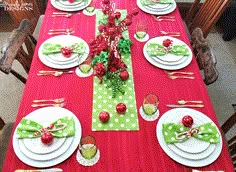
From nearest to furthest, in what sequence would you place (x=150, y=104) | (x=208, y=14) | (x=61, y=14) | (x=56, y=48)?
(x=150, y=104) < (x=56, y=48) < (x=61, y=14) < (x=208, y=14)

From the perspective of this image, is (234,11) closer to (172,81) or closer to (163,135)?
(172,81)

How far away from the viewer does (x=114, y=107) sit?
4.45ft

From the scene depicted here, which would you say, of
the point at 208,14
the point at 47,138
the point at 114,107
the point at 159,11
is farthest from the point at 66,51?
the point at 208,14

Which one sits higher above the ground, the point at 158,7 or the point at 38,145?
the point at 158,7

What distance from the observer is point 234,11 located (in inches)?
116

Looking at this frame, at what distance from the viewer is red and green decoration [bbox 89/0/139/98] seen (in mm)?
1428

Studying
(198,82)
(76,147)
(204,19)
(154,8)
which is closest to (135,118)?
Answer: (76,147)

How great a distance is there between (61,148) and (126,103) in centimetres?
41

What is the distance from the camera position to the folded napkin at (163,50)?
1.59 m

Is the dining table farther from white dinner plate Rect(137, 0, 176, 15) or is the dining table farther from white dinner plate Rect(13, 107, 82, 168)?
white dinner plate Rect(137, 0, 176, 15)

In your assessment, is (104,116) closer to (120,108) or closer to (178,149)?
(120,108)

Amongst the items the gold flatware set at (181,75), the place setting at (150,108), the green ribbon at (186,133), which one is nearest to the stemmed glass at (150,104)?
the place setting at (150,108)

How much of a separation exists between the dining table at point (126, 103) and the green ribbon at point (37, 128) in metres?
0.04

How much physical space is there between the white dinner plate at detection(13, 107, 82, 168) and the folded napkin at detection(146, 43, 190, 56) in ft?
2.09
